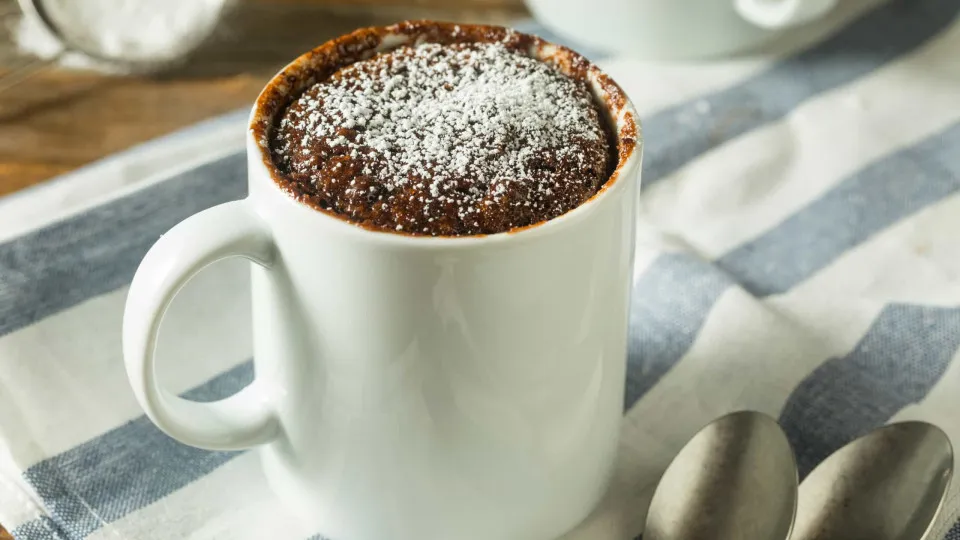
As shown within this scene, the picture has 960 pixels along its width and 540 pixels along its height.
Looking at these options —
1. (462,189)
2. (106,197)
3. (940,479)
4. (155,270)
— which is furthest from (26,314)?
(940,479)

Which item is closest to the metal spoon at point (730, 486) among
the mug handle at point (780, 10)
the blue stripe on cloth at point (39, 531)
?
the blue stripe on cloth at point (39, 531)

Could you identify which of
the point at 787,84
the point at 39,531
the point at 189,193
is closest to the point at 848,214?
the point at 787,84

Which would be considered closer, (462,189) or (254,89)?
(462,189)

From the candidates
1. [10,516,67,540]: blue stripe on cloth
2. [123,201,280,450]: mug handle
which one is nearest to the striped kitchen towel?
[10,516,67,540]: blue stripe on cloth

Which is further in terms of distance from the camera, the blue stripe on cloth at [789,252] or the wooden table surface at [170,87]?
the wooden table surface at [170,87]

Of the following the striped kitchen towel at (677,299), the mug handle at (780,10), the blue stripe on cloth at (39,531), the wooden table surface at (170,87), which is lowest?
the wooden table surface at (170,87)

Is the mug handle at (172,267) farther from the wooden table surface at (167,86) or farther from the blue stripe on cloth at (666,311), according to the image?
the wooden table surface at (167,86)

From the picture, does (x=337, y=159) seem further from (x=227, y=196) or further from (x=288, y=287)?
(x=227, y=196)

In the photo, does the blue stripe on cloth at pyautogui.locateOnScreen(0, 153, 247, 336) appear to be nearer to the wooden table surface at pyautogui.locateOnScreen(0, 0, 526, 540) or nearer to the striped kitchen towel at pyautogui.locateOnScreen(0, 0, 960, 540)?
the striped kitchen towel at pyautogui.locateOnScreen(0, 0, 960, 540)

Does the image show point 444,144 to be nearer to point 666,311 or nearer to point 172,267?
point 172,267
